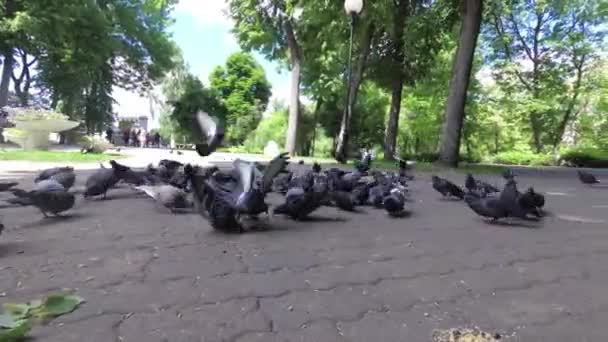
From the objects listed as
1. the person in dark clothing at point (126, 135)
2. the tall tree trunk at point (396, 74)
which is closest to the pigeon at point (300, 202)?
the tall tree trunk at point (396, 74)

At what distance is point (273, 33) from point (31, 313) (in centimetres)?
1914

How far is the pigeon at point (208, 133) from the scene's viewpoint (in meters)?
2.49

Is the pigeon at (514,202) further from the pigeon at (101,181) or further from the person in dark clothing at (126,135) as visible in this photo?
the person in dark clothing at (126,135)

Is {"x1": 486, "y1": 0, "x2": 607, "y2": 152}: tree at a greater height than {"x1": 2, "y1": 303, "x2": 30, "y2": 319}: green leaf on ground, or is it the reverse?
{"x1": 486, "y1": 0, "x2": 607, "y2": 152}: tree

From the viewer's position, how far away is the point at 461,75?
1103cm

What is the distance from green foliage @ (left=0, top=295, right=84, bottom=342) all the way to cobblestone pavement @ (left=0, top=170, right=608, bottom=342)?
53mm

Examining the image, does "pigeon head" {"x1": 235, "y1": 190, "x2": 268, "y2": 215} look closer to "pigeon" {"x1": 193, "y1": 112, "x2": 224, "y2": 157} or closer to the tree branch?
"pigeon" {"x1": 193, "y1": 112, "x2": 224, "y2": 157}

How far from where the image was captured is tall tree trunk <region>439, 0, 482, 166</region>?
11016mm

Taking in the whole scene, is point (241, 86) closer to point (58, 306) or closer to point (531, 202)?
point (531, 202)

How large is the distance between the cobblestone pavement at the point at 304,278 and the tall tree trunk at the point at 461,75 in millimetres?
8022

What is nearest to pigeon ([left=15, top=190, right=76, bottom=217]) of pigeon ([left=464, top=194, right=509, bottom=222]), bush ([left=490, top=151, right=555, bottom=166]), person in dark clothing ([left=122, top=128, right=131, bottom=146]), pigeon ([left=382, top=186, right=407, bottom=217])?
pigeon ([left=382, top=186, right=407, bottom=217])

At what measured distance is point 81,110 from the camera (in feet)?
107

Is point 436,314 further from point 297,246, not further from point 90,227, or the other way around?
point 90,227

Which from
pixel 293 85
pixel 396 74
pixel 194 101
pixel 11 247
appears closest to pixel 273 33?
pixel 293 85
